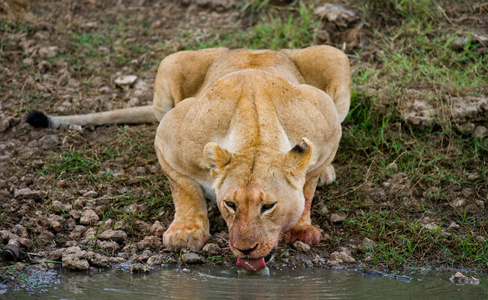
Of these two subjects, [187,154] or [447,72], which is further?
[447,72]

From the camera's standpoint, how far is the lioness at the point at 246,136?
4.54 m

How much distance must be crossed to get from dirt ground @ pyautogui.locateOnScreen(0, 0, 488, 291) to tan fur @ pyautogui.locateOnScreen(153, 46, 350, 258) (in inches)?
13.1

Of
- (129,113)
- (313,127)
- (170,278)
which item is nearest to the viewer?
(170,278)

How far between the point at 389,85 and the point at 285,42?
5.47 ft

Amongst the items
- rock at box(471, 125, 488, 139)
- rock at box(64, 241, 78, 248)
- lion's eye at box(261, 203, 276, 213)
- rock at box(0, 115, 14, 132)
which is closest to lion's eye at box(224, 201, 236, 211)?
lion's eye at box(261, 203, 276, 213)

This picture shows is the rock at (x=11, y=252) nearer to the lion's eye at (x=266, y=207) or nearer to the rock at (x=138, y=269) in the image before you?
the rock at (x=138, y=269)

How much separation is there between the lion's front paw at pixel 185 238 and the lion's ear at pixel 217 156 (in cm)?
83

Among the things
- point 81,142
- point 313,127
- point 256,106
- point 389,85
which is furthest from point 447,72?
point 81,142

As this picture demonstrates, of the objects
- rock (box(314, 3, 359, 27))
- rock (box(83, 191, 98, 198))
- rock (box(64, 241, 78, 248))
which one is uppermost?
rock (box(314, 3, 359, 27))

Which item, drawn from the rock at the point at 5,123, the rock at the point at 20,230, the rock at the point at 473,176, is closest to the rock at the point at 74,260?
the rock at the point at 20,230

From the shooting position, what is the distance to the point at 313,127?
547cm

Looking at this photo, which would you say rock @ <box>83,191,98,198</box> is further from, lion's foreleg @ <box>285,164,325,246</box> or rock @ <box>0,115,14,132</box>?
lion's foreleg @ <box>285,164,325,246</box>

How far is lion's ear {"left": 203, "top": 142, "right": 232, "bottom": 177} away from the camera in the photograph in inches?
183

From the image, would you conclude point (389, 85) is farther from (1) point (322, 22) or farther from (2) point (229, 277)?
(2) point (229, 277)
